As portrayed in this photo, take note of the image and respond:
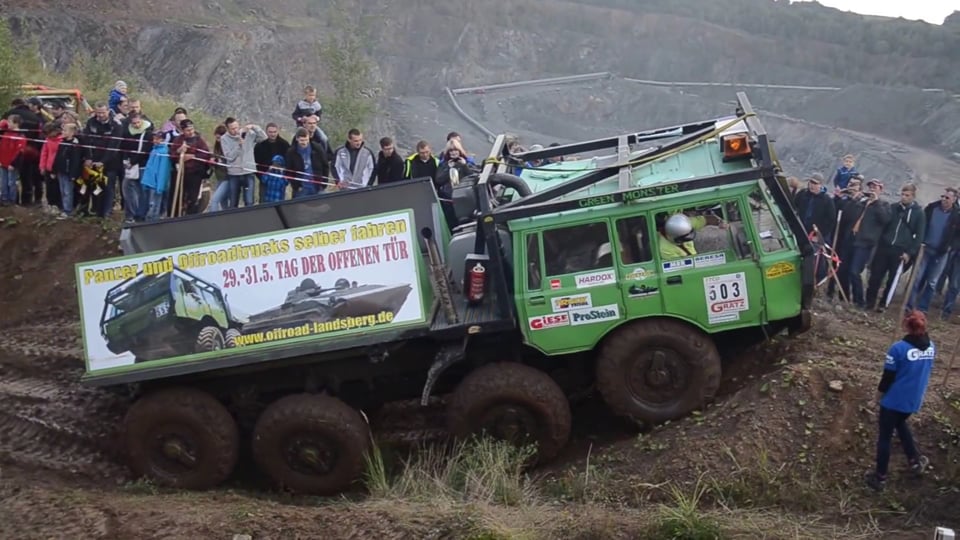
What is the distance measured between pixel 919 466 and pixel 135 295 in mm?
7063

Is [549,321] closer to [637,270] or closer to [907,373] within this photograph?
[637,270]

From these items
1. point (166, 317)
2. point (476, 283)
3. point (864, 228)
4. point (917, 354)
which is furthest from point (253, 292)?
point (864, 228)

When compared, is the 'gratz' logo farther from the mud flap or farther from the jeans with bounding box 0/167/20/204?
the jeans with bounding box 0/167/20/204

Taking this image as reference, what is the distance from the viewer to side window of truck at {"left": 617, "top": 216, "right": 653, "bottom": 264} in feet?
27.8

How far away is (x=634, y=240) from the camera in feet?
27.9

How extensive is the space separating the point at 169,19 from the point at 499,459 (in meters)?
38.6

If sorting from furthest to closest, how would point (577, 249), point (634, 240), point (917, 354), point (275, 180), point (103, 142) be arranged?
point (103, 142)
point (275, 180)
point (577, 249)
point (634, 240)
point (917, 354)

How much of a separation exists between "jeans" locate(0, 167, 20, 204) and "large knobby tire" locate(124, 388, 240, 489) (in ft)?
24.1

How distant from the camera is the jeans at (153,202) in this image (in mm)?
13703

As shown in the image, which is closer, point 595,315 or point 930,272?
point 595,315

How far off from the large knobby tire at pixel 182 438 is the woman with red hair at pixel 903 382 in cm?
580

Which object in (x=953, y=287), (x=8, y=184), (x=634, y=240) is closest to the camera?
(x=634, y=240)

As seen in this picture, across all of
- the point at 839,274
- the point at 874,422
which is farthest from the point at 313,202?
the point at 839,274

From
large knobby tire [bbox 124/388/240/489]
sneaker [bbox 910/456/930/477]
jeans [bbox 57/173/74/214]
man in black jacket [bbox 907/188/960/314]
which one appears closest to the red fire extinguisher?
large knobby tire [bbox 124/388/240/489]
